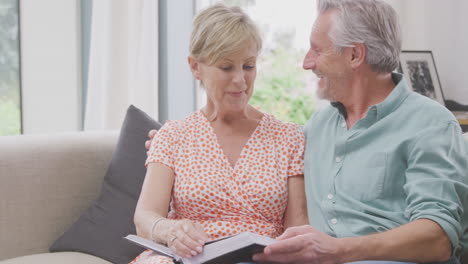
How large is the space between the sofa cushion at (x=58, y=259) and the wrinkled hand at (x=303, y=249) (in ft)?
2.58

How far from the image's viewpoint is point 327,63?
1.67m

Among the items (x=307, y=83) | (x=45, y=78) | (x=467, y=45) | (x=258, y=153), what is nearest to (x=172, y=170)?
(x=258, y=153)

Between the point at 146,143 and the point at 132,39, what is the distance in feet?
5.33

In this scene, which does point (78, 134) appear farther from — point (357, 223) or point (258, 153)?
point (357, 223)

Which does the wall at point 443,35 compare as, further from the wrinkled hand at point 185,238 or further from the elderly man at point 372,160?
the wrinkled hand at point 185,238

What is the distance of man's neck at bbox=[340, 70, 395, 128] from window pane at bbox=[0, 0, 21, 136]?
113 inches

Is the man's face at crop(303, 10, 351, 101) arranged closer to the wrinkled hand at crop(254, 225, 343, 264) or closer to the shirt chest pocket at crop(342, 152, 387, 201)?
the shirt chest pocket at crop(342, 152, 387, 201)

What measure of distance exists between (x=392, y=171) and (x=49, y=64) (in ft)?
9.68

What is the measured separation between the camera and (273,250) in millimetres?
1322

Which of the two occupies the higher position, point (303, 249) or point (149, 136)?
point (149, 136)

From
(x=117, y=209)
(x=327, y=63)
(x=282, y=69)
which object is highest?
(x=327, y=63)

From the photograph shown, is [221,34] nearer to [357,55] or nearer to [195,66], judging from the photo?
[195,66]

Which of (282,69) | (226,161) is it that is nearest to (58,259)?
(226,161)

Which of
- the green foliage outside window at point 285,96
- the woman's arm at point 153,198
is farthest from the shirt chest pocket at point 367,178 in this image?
the green foliage outside window at point 285,96
